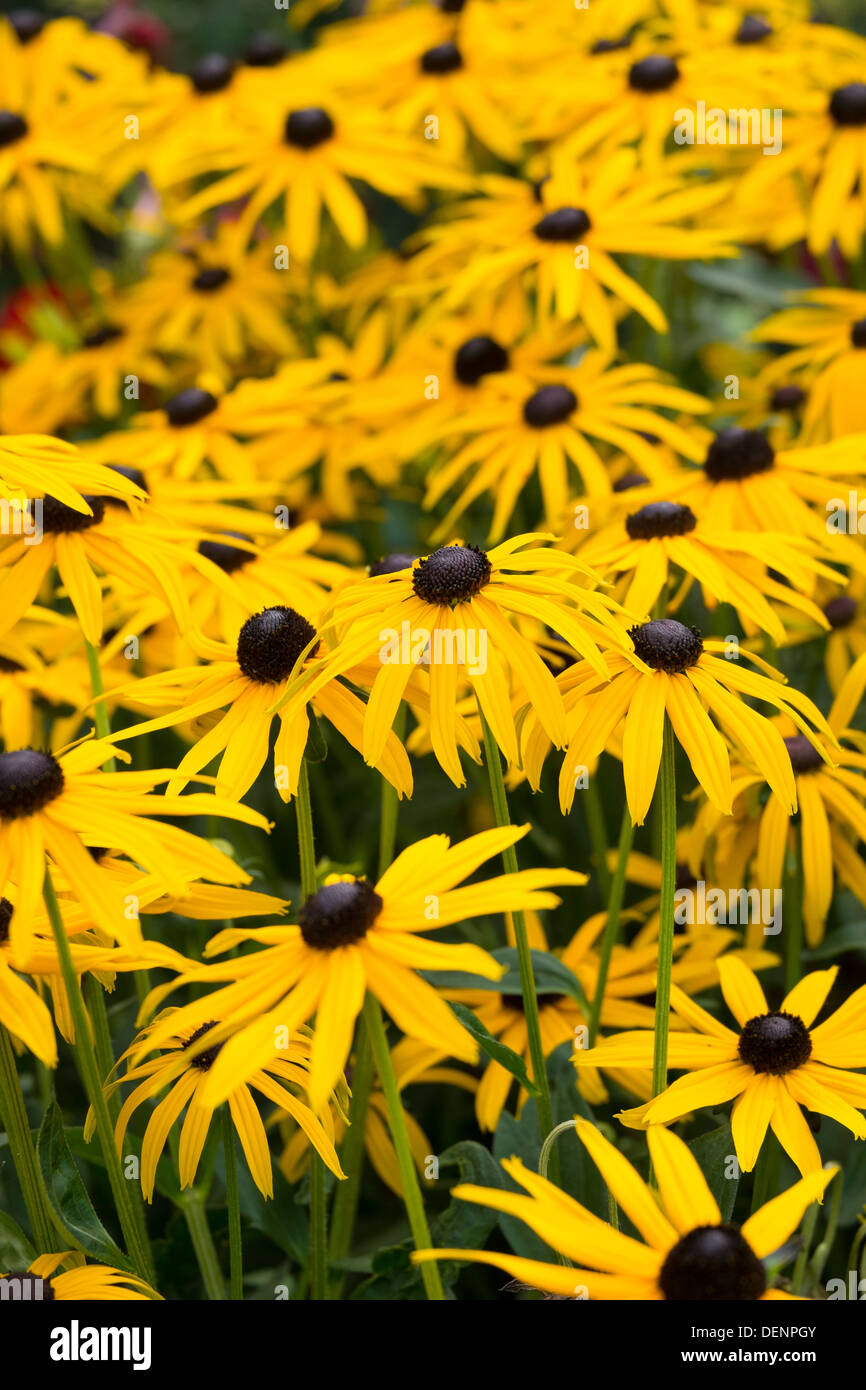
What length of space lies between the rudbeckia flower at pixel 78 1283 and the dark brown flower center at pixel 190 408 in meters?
0.97

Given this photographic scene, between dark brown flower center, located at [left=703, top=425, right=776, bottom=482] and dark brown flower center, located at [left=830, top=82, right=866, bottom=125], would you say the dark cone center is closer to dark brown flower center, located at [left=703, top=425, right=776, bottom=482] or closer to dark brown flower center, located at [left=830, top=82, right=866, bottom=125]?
dark brown flower center, located at [left=703, top=425, right=776, bottom=482]

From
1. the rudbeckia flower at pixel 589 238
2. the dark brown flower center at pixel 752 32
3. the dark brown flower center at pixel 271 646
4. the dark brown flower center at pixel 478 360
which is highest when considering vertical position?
the dark brown flower center at pixel 752 32

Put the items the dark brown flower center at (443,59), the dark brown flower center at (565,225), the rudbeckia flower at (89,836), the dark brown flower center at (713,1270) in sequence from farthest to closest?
the dark brown flower center at (443,59) → the dark brown flower center at (565,225) → the rudbeckia flower at (89,836) → the dark brown flower center at (713,1270)

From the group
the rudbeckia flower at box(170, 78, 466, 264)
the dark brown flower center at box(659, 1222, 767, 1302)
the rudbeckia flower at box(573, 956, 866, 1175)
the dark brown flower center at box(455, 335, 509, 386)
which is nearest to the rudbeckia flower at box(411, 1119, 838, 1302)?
the dark brown flower center at box(659, 1222, 767, 1302)

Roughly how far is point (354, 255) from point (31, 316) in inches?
21.7

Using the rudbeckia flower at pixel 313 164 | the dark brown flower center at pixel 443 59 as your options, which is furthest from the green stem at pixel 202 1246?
the dark brown flower center at pixel 443 59

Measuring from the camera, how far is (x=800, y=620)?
1.26 m

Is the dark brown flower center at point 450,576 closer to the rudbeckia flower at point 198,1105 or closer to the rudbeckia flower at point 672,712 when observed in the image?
the rudbeckia flower at point 672,712

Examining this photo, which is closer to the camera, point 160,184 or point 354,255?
point 160,184

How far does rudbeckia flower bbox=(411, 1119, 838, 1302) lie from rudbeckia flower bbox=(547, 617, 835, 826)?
0.21 m

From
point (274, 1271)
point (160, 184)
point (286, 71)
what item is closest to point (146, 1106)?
point (274, 1271)

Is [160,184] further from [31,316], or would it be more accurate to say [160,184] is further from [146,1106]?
[146,1106]

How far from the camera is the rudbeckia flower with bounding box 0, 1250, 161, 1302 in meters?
0.77

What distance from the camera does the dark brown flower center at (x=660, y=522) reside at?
1.14 m
